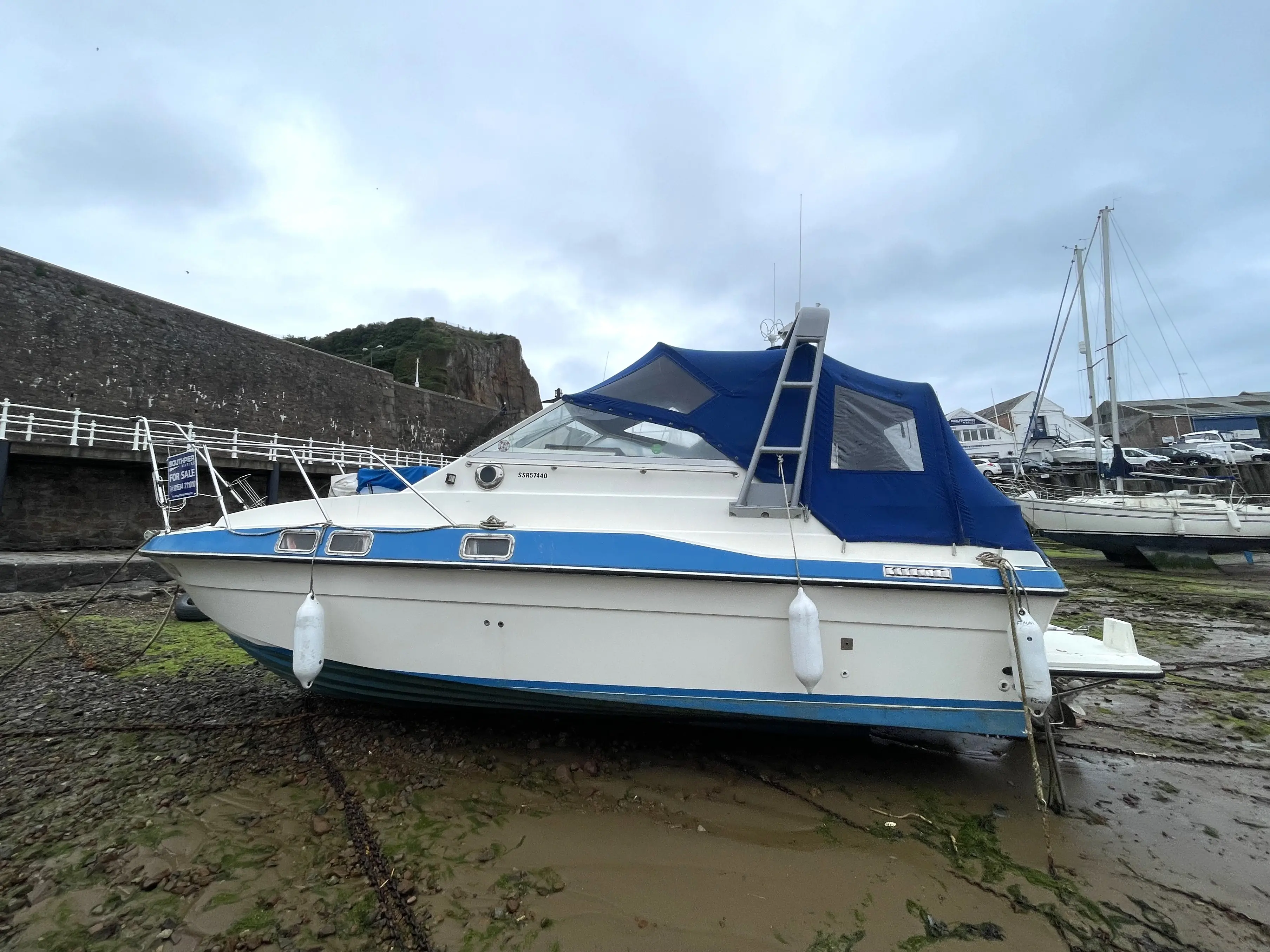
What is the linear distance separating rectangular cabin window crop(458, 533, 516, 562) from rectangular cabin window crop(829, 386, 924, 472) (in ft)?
6.06

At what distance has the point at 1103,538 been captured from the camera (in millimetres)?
13195

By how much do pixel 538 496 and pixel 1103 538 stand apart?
1518 cm

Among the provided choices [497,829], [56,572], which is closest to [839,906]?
[497,829]

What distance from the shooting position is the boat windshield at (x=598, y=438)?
3.46m

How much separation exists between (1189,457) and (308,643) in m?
34.9

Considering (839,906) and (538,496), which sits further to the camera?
(538,496)

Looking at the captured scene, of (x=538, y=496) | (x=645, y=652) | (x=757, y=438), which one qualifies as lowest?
(x=645, y=652)

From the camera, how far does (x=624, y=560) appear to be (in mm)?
2895

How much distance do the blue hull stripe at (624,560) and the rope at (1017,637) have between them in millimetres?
47

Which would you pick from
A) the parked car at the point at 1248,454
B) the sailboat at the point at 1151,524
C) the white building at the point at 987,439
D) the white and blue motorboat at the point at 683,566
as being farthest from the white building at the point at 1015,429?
the white and blue motorboat at the point at 683,566

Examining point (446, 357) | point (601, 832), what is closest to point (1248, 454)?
point (601, 832)

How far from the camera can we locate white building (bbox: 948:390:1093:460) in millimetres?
31688

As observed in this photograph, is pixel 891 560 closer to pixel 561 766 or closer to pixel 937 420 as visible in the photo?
pixel 937 420

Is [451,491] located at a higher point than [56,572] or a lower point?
higher
